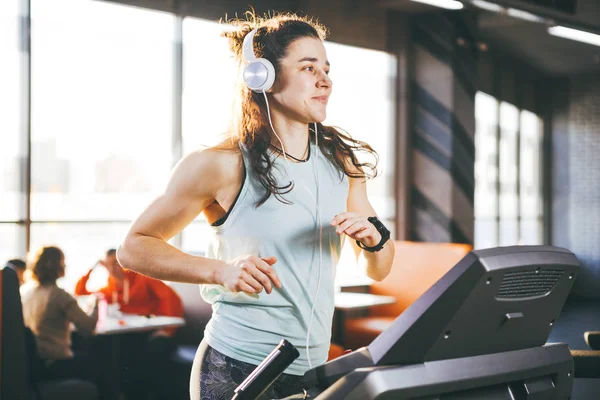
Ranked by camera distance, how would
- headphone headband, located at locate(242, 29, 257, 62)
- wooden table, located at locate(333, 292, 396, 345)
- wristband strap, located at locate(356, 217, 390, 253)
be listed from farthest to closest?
wooden table, located at locate(333, 292, 396, 345), headphone headband, located at locate(242, 29, 257, 62), wristband strap, located at locate(356, 217, 390, 253)

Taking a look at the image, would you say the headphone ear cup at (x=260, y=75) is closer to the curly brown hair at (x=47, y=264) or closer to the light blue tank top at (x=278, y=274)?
the light blue tank top at (x=278, y=274)

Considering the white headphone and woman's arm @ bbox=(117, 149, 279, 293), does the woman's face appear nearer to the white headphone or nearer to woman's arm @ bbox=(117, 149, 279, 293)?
the white headphone

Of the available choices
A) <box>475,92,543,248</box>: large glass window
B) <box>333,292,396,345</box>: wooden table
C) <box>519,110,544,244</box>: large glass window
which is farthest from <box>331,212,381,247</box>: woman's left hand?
<box>519,110,544,244</box>: large glass window

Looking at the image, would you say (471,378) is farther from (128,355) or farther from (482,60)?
(482,60)

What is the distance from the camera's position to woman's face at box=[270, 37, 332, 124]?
1232 millimetres

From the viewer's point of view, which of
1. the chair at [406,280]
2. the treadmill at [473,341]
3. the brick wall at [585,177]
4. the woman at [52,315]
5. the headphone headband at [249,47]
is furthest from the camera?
the brick wall at [585,177]

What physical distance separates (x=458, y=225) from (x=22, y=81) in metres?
4.32

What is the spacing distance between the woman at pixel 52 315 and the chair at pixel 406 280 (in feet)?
7.43

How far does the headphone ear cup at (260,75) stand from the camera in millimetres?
1243

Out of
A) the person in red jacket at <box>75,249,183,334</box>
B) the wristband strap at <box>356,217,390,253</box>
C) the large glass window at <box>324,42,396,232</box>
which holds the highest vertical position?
the large glass window at <box>324,42,396,232</box>

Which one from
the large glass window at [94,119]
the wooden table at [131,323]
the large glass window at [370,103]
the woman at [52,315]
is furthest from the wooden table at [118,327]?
the large glass window at [370,103]

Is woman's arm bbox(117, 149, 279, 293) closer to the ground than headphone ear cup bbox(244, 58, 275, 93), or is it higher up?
closer to the ground

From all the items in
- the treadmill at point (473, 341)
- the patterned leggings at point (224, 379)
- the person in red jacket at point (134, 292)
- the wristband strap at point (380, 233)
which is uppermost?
the wristband strap at point (380, 233)

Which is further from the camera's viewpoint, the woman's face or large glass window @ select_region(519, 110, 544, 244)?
large glass window @ select_region(519, 110, 544, 244)
